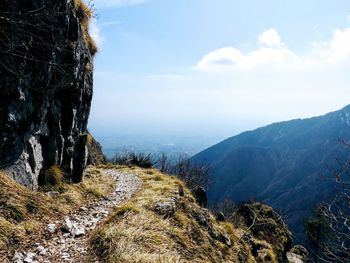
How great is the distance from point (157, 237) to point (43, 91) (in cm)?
943

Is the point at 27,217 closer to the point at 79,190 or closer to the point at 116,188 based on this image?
the point at 79,190

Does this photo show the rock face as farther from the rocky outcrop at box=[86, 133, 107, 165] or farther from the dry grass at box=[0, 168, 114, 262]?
the rocky outcrop at box=[86, 133, 107, 165]

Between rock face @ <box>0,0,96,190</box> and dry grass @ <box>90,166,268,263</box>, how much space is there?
16.2ft

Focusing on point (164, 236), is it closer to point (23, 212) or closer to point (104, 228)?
point (104, 228)

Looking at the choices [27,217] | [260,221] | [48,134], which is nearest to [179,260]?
[27,217]

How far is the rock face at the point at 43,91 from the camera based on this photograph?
14.6 metres

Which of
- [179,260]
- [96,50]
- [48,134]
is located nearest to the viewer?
[179,260]

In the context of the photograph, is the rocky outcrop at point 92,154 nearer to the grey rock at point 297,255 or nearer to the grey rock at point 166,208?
the grey rock at point 166,208

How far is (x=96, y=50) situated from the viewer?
86.2 feet

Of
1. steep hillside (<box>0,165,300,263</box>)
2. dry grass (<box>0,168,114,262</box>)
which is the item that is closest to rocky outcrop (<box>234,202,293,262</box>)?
steep hillside (<box>0,165,300,263</box>)

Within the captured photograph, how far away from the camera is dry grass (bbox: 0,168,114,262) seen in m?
10.9

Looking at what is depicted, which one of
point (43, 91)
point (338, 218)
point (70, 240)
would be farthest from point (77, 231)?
point (338, 218)

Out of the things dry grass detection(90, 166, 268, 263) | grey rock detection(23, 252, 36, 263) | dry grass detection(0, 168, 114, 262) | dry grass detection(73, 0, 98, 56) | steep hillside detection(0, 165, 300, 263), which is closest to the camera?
grey rock detection(23, 252, 36, 263)

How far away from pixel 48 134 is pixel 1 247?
9.85m
